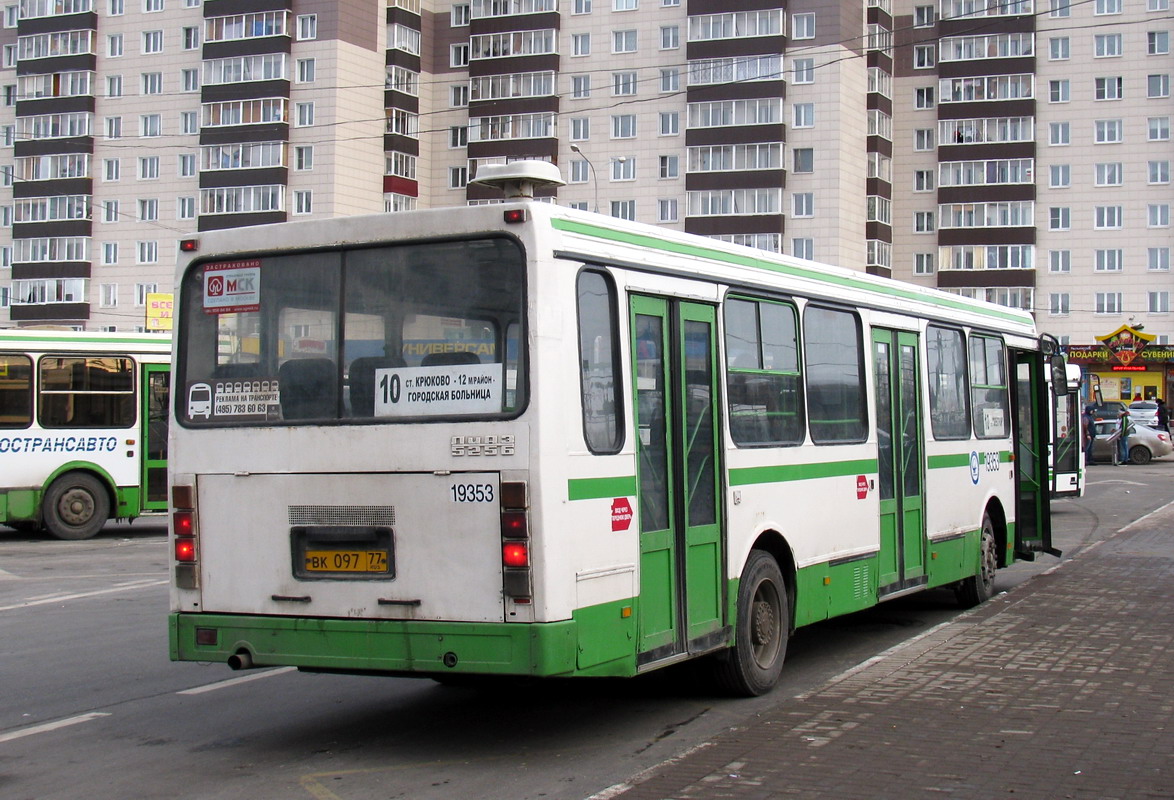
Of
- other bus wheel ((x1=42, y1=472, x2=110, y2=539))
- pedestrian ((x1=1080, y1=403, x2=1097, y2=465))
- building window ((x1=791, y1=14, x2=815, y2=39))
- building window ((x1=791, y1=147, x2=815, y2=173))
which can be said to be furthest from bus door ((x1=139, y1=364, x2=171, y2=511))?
building window ((x1=791, y1=14, x2=815, y2=39))

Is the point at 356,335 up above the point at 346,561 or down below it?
above

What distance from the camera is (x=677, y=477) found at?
8172mm

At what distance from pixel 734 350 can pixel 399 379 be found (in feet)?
7.78

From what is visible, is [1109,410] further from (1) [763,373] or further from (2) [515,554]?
(2) [515,554]

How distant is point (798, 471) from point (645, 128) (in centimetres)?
6605

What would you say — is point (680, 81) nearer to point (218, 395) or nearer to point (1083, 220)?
point (1083, 220)

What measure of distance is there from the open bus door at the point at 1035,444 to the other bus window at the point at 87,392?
43.5 ft

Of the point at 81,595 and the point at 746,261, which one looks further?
the point at 81,595

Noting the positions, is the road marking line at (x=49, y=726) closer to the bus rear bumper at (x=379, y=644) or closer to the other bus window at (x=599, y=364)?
the bus rear bumper at (x=379, y=644)

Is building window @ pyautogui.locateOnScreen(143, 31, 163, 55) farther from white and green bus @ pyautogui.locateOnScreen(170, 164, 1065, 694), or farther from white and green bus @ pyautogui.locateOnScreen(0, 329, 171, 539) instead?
white and green bus @ pyautogui.locateOnScreen(170, 164, 1065, 694)

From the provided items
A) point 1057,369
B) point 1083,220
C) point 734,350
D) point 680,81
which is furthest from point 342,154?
point 734,350

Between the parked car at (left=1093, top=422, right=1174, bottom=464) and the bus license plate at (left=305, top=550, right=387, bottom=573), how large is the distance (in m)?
41.7

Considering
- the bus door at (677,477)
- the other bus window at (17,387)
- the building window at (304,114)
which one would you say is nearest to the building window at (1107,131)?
the building window at (304,114)

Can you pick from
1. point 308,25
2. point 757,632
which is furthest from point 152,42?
point 757,632
